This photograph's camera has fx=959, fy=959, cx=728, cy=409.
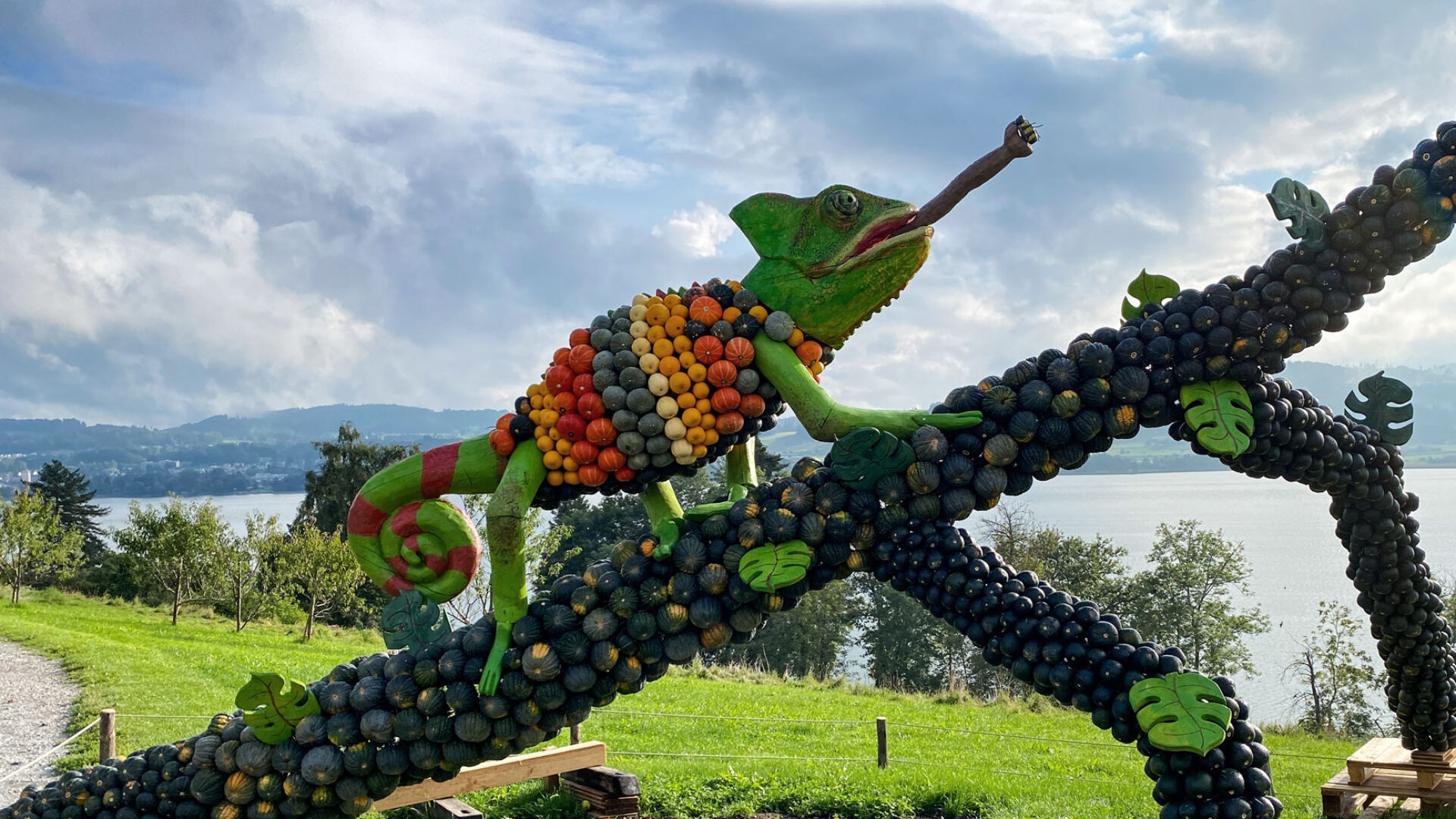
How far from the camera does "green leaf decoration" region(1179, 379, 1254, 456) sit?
171 inches

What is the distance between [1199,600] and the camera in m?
21.3

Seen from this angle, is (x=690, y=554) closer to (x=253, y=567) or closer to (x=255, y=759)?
(x=255, y=759)

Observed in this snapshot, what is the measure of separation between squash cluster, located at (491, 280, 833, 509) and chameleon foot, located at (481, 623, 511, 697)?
2.30ft

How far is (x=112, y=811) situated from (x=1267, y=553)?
43597mm

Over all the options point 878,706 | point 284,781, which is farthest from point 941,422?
point 878,706

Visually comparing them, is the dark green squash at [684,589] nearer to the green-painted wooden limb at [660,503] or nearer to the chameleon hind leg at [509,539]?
the green-painted wooden limb at [660,503]

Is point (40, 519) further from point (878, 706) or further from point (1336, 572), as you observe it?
point (1336, 572)

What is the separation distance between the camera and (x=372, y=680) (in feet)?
15.9

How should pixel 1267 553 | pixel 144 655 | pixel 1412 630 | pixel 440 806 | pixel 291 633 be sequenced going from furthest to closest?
pixel 1267 553 → pixel 291 633 → pixel 144 655 → pixel 440 806 → pixel 1412 630

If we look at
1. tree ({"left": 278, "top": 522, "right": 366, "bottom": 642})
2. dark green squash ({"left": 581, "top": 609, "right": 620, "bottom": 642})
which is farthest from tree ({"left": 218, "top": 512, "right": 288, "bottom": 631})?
dark green squash ({"left": 581, "top": 609, "right": 620, "bottom": 642})

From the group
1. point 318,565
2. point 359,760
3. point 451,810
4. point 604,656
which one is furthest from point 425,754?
point 318,565

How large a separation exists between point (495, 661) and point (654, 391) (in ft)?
4.99

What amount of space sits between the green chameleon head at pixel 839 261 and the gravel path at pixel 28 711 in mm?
8085

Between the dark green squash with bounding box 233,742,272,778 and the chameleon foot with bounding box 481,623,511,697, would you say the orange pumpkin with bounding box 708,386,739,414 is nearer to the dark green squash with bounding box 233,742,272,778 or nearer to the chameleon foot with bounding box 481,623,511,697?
the chameleon foot with bounding box 481,623,511,697
